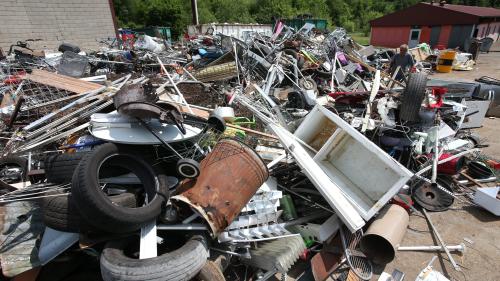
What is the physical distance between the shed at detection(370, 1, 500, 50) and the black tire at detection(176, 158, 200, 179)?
2307 cm

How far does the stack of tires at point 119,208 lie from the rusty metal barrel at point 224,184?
23cm

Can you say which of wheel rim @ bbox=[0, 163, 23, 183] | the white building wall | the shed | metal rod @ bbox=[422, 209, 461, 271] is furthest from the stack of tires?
the shed

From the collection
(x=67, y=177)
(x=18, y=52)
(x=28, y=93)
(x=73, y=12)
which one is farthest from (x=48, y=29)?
(x=67, y=177)

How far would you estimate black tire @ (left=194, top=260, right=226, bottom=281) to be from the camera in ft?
7.45

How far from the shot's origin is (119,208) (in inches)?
86.3

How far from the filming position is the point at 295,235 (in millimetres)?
2881

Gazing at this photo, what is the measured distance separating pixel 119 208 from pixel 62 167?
2.85 ft

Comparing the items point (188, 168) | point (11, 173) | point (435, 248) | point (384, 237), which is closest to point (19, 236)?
point (11, 173)

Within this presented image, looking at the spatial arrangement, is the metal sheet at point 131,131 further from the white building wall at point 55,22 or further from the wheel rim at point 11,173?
the white building wall at point 55,22

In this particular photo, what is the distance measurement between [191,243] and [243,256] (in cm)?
60

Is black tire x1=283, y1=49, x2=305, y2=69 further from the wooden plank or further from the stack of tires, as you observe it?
the stack of tires

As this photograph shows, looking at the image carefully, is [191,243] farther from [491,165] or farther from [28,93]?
[491,165]

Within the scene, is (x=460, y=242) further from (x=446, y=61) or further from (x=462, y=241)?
(x=446, y=61)

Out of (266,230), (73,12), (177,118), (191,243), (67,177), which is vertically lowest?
(266,230)
